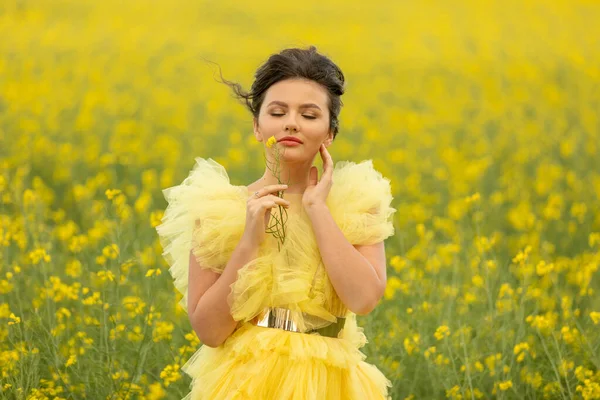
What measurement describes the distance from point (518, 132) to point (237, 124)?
112 inches

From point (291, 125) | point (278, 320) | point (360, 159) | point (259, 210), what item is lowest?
point (278, 320)

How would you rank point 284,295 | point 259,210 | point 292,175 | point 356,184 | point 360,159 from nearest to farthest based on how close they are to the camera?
1. point 259,210
2. point 284,295
3. point 292,175
4. point 356,184
5. point 360,159

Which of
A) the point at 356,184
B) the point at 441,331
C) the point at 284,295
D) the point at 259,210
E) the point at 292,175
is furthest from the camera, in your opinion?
the point at 441,331

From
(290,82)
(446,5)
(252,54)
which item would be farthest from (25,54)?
(290,82)

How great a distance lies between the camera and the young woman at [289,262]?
265cm

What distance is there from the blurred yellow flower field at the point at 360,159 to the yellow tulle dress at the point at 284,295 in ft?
2.92

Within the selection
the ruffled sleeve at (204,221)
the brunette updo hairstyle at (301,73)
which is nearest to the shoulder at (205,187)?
the ruffled sleeve at (204,221)

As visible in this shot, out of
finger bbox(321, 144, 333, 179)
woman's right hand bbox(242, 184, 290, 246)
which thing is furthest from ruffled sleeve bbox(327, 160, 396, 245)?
woman's right hand bbox(242, 184, 290, 246)

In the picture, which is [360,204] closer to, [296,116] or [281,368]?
[296,116]

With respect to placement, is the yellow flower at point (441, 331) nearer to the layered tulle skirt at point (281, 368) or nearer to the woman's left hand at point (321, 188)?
the layered tulle skirt at point (281, 368)

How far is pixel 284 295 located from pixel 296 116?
1.57 feet

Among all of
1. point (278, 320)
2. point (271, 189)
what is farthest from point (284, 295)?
point (271, 189)

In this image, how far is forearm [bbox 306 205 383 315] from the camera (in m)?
2.62

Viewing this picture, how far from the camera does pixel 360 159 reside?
936cm
